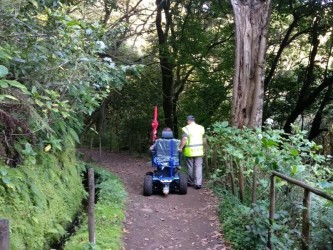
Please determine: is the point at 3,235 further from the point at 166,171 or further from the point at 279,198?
the point at 166,171

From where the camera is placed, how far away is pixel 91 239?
528cm

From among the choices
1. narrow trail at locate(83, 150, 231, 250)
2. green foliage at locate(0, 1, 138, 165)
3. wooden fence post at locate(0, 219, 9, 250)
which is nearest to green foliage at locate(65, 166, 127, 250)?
narrow trail at locate(83, 150, 231, 250)

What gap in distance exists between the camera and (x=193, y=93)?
19.2 m

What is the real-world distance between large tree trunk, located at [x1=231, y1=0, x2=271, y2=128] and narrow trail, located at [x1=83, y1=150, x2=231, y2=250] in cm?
233

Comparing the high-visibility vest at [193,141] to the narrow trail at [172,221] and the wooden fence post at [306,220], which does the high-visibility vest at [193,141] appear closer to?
the narrow trail at [172,221]

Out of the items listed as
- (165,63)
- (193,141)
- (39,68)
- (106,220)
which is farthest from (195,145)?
(165,63)

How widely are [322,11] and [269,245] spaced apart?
13.8 meters

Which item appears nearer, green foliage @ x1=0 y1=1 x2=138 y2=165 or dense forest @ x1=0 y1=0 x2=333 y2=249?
green foliage @ x1=0 y1=1 x2=138 y2=165

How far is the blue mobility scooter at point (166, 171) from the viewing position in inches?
365

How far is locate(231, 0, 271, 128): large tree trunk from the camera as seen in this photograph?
10.2 metres

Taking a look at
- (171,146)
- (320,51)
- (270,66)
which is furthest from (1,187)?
(320,51)

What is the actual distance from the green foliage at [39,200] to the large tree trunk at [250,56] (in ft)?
15.7

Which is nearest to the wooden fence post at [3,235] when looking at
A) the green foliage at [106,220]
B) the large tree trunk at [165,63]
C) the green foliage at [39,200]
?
the green foliage at [39,200]

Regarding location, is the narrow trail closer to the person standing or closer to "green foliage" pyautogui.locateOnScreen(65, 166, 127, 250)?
"green foliage" pyautogui.locateOnScreen(65, 166, 127, 250)
